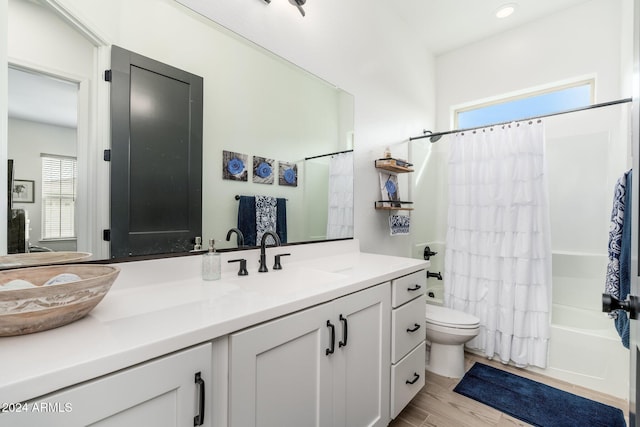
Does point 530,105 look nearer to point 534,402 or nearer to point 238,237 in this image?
point 534,402

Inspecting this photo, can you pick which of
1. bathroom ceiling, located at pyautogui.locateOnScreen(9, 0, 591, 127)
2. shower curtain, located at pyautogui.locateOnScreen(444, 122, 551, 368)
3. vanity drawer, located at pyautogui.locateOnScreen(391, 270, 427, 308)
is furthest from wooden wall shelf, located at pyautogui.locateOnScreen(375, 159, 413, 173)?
bathroom ceiling, located at pyautogui.locateOnScreen(9, 0, 591, 127)

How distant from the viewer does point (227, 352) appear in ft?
2.46

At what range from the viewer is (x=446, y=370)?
79.7 inches

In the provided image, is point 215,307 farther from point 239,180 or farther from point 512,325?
point 512,325

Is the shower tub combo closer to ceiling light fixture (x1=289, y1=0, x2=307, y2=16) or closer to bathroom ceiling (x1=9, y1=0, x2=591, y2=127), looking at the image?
bathroom ceiling (x1=9, y1=0, x2=591, y2=127)

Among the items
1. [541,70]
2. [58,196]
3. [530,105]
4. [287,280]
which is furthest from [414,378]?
[541,70]

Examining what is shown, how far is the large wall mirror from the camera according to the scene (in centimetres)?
87

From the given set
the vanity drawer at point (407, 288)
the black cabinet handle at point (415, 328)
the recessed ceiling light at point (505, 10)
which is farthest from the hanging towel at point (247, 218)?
the recessed ceiling light at point (505, 10)

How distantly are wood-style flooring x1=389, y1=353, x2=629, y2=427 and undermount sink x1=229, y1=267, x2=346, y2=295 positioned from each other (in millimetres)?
977

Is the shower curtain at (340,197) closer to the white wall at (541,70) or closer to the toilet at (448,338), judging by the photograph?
the toilet at (448,338)

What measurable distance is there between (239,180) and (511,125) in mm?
2133

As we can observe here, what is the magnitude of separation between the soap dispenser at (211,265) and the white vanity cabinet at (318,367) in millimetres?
450

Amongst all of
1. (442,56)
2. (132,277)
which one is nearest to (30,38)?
(132,277)

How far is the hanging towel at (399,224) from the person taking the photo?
2369mm
